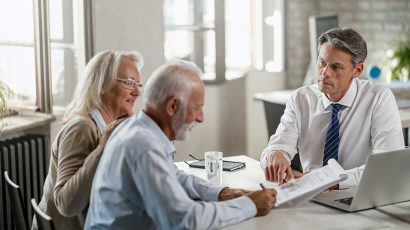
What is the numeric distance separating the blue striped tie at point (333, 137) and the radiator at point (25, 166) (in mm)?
1748

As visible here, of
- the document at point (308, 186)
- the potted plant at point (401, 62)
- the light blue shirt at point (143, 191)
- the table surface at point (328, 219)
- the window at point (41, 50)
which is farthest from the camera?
the potted plant at point (401, 62)

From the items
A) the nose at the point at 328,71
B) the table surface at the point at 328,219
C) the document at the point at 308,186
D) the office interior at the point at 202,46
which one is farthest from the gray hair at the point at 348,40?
the office interior at the point at 202,46

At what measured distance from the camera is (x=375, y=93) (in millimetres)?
3289

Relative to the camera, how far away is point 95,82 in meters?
2.85

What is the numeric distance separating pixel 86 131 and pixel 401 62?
384 centimetres

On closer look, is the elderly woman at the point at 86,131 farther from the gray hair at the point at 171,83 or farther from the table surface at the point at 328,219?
the table surface at the point at 328,219

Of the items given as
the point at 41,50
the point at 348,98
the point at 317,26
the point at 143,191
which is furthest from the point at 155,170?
the point at 317,26

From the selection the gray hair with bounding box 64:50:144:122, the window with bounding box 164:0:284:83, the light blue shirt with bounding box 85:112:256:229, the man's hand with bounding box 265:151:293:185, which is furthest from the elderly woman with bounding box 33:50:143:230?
the window with bounding box 164:0:284:83

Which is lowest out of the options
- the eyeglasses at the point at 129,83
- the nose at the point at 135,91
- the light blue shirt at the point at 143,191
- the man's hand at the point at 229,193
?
the man's hand at the point at 229,193

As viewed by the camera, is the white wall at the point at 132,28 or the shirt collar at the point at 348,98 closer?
the shirt collar at the point at 348,98

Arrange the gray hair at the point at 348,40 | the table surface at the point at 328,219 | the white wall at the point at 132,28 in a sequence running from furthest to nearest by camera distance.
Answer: the white wall at the point at 132,28, the gray hair at the point at 348,40, the table surface at the point at 328,219

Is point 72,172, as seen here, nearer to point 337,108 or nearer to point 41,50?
point 337,108

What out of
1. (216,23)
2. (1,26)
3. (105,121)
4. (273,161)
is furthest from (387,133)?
(216,23)

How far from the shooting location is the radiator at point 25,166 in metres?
4.14
